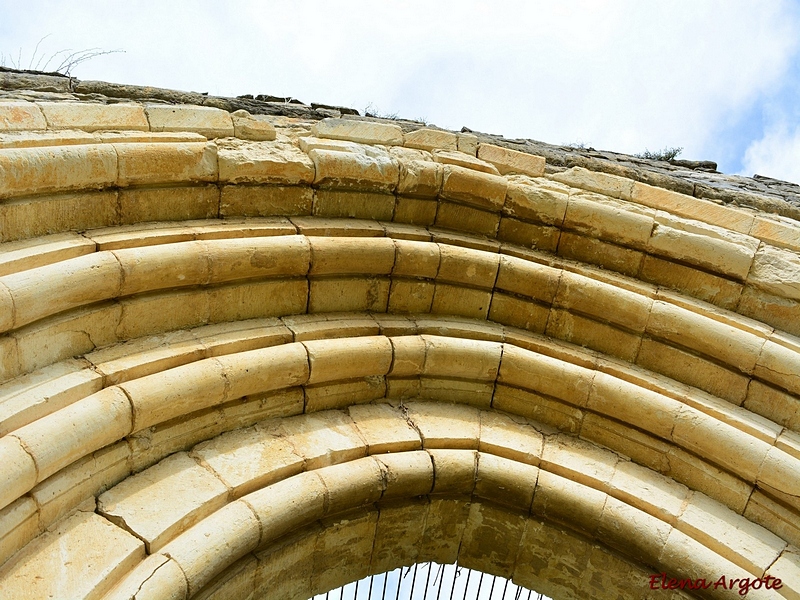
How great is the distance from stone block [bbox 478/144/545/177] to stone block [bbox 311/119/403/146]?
711mm

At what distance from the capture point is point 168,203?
404 cm

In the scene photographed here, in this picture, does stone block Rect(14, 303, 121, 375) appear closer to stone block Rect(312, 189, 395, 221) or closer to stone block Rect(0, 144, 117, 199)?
stone block Rect(0, 144, 117, 199)

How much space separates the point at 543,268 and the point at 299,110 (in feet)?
9.70

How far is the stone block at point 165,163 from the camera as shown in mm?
3811

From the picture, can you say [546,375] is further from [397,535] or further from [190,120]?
[190,120]

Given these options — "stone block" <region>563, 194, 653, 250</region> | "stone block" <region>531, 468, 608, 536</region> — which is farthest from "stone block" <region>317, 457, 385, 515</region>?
"stone block" <region>563, 194, 653, 250</region>

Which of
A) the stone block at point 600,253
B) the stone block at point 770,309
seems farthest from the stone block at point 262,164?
the stone block at point 770,309

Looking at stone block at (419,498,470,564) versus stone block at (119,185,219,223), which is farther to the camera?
stone block at (419,498,470,564)

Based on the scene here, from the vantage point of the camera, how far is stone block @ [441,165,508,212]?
15.7 ft

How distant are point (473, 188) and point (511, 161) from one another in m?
0.74

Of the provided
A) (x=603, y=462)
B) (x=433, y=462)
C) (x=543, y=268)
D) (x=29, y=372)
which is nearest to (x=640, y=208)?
(x=543, y=268)

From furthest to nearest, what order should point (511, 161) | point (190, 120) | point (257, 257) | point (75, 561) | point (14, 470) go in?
point (511, 161)
point (190, 120)
point (257, 257)
point (75, 561)
point (14, 470)

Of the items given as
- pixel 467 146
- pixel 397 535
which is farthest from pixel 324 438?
pixel 467 146

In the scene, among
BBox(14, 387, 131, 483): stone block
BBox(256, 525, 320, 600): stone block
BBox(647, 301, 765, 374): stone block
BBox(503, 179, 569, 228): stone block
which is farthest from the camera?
BBox(503, 179, 569, 228): stone block
